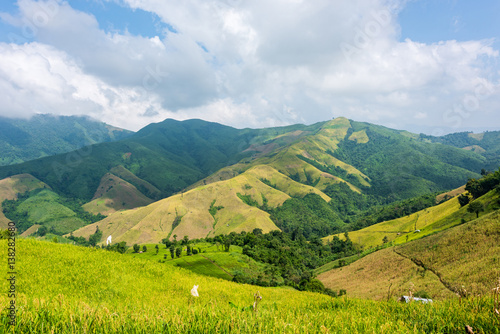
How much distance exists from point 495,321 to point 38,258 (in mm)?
21371

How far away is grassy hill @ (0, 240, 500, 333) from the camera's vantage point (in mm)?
3840

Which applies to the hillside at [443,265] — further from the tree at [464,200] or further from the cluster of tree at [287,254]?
the cluster of tree at [287,254]

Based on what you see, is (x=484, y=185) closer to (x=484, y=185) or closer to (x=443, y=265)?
(x=484, y=185)

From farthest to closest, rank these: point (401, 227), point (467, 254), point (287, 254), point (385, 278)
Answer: point (401, 227), point (287, 254), point (385, 278), point (467, 254)

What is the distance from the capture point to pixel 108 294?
38.6ft

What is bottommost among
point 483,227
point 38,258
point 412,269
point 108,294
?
point 412,269

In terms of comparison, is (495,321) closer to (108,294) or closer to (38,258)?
(108,294)

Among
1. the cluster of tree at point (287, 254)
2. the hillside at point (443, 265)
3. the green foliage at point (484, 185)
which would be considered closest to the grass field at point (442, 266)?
the hillside at point (443, 265)

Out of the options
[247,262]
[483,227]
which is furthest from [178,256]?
[483,227]

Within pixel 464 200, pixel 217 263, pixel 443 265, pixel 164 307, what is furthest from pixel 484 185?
pixel 164 307

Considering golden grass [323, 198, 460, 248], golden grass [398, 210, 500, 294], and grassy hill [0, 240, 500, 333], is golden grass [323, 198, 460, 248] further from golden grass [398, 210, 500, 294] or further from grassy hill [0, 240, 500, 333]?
grassy hill [0, 240, 500, 333]

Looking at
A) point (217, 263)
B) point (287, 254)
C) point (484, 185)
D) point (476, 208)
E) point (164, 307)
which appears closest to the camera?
point (164, 307)

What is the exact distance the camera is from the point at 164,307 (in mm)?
5887

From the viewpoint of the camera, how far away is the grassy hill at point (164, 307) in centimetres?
384
